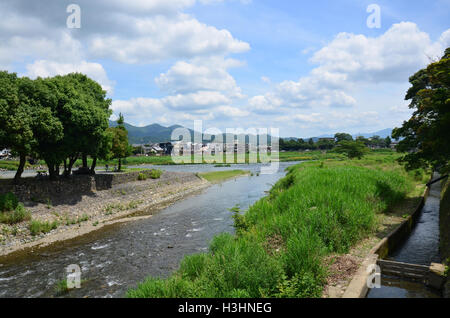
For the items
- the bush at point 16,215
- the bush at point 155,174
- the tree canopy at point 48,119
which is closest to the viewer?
Result: the bush at point 16,215

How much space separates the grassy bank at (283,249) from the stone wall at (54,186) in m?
15.2

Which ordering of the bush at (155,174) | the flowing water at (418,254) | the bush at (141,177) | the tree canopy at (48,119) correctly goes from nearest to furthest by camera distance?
the flowing water at (418,254) → the tree canopy at (48,119) → the bush at (141,177) → the bush at (155,174)

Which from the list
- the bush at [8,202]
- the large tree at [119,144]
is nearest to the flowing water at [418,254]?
the bush at [8,202]

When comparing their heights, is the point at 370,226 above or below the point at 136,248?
above

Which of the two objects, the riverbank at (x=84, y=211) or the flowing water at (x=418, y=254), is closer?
the flowing water at (x=418, y=254)

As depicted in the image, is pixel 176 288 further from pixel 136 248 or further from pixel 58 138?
pixel 58 138

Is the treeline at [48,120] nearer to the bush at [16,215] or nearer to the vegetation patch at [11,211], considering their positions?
the vegetation patch at [11,211]

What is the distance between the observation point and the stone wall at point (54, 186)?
17.9m

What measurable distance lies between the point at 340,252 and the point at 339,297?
2.92m

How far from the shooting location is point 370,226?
11.0 m

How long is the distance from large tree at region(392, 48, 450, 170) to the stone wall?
909 inches

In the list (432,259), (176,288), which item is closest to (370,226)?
(432,259)

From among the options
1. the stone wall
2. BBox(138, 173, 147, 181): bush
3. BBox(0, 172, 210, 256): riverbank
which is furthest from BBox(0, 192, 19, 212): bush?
BBox(138, 173, 147, 181): bush

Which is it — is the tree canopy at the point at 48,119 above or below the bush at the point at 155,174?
above
